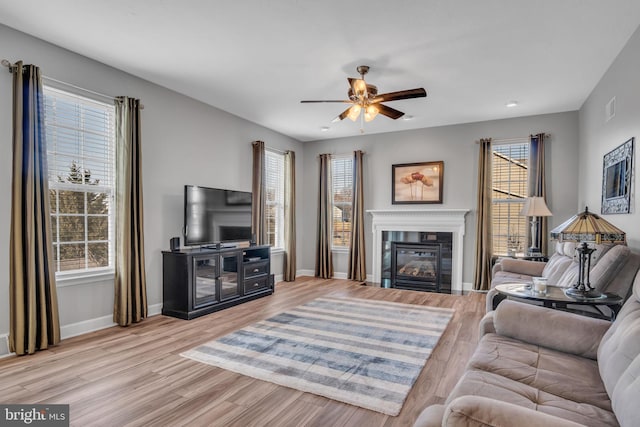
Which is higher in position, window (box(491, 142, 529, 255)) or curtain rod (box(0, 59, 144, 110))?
curtain rod (box(0, 59, 144, 110))

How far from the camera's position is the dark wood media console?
4094mm

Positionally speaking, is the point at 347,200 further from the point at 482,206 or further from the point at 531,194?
the point at 531,194

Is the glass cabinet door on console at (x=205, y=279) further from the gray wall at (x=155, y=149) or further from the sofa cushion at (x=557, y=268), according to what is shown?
the sofa cushion at (x=557, y=268)

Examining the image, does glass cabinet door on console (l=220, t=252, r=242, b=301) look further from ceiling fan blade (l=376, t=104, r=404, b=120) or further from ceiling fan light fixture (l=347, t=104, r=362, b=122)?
ceiling fan blade (l=376, t=104, r=404, b=120)

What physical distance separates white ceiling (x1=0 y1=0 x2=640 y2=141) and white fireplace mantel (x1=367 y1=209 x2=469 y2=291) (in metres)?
1.96

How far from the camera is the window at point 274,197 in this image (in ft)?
20.7

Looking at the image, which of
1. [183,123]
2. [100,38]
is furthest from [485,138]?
Result: [100,38]

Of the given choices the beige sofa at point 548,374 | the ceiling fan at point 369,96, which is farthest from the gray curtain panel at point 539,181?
the beige sofa at point 548,374

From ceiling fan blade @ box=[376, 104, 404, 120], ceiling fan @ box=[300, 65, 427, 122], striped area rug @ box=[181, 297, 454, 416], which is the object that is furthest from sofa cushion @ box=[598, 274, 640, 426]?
ceiling fan blade @ box=[376, 104, 404, 120]

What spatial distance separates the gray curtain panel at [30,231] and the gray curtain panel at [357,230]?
4.58 meters

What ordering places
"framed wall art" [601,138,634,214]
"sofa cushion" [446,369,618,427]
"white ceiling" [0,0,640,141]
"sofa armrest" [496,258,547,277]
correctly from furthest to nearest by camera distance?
"sofa armrest" [496,258,547,277] → "framed wall art" [601,138,634,214] → "white ceiling" [0,0,640,141] → "sofa cushion" [446,369,618,427]

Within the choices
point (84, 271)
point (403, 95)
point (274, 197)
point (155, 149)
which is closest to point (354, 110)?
point (403, 95)

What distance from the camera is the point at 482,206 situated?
5.61 m

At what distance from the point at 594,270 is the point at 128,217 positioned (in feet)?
14.2
